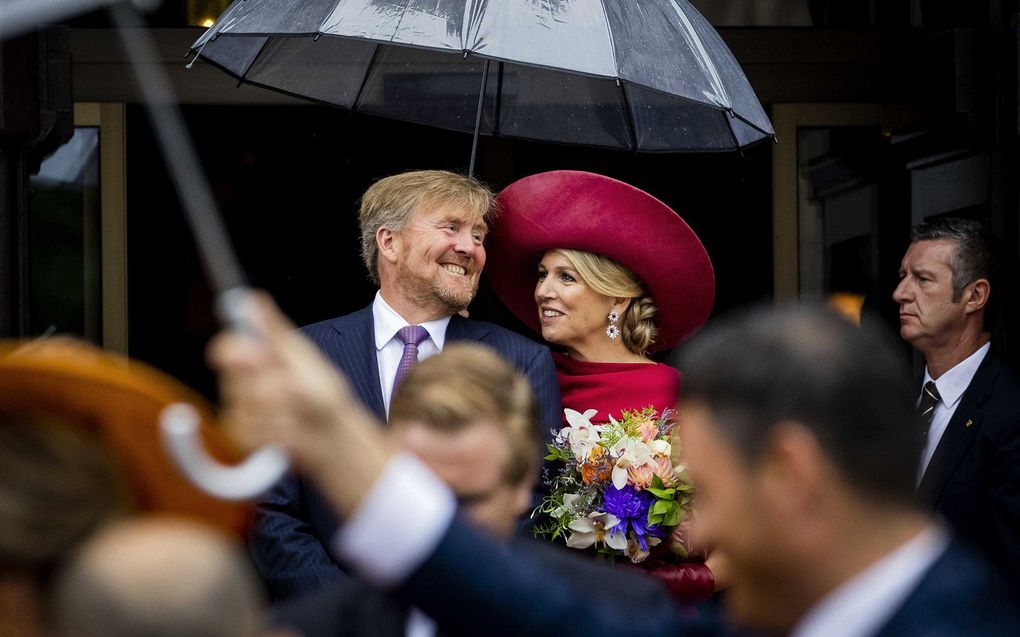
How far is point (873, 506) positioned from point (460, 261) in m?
2.63

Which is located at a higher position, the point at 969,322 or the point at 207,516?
the point at 207,516

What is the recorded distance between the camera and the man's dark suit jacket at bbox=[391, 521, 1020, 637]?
1460mm

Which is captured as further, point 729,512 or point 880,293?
point 880,293

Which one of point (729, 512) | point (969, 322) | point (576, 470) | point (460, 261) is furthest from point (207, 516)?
point (969, 322)

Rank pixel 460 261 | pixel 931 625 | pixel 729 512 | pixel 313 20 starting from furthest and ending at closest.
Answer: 1. pixel 460 261
2. pixel 313 20
3. pixel 729 512
4. pixel 931 625

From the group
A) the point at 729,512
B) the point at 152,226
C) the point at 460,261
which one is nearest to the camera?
the point at 729,512

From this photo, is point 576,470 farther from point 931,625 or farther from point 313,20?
point 931,625

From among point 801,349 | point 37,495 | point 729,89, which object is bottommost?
point 37,495

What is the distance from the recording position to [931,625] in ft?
4.76

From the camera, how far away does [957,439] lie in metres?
4.44

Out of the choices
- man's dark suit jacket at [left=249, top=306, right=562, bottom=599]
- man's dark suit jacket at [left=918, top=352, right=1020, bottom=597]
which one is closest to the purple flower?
man's dark suit jacket at [left=249, top=306, right=562, bottom=599]

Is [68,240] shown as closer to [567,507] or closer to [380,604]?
[567,507]

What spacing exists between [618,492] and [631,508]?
5 cm

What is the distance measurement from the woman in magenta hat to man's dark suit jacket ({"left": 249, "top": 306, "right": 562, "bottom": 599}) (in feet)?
0.57
